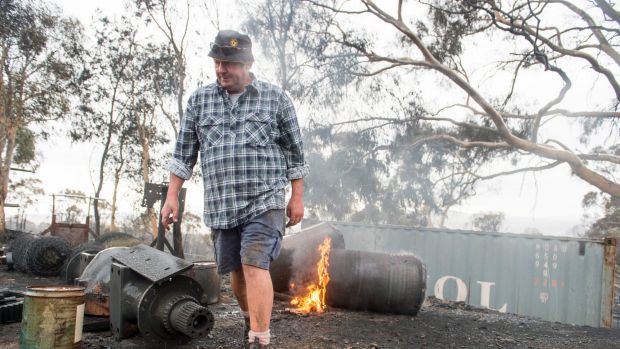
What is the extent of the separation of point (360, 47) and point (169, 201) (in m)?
13.1

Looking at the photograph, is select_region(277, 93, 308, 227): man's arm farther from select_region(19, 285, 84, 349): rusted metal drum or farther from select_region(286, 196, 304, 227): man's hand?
select_region(19, 285, 84, 349): rusted metal drum

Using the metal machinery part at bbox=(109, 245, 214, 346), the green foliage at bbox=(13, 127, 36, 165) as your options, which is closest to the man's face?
the metal machinery part at bbox=(109, 245, 214, 346)

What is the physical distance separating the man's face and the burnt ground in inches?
65.8

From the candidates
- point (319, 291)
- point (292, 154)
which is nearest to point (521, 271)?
point (319, 291)

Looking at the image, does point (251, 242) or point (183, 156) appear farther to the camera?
point (183, 156)

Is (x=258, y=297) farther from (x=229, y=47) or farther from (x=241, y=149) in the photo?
(x=229, y=47)

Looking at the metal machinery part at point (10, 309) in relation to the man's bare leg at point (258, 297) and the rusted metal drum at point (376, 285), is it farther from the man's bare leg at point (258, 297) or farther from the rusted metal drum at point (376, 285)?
the rusted metal drum at point (376, 285)

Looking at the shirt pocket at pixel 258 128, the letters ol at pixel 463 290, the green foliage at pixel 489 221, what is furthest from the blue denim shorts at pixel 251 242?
the green foliage at pixel 489 221

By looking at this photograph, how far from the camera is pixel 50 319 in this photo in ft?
8.86

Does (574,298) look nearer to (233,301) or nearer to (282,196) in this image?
(233,301)

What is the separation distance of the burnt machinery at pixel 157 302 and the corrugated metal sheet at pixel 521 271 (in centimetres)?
811

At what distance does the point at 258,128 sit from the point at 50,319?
1.57 metres

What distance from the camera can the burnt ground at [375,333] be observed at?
3.58m

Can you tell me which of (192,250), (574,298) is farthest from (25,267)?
(192,250)
